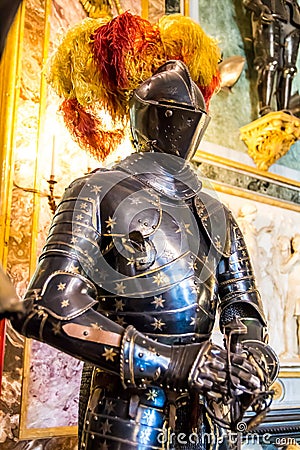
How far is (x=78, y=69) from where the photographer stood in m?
Answer: 1.69

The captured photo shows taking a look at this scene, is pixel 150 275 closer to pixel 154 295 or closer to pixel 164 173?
pixel 154 295

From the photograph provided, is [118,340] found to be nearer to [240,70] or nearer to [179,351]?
[179,351]

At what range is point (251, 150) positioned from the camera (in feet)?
10.1

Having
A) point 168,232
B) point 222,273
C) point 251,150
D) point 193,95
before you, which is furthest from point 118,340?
point 251,150

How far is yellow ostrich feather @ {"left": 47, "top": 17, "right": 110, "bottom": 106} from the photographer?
5.57 feet

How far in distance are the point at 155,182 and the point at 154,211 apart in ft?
0.40

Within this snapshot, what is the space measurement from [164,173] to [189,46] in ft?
1.71

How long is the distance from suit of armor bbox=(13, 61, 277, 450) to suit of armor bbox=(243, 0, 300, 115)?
1714 mm

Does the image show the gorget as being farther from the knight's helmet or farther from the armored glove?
the armored glove

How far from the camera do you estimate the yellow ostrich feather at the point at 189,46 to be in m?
1.78

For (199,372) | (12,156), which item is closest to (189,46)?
(12,156)

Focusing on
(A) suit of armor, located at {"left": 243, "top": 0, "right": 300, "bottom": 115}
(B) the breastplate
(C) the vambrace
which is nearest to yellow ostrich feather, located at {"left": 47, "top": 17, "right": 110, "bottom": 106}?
(B) the breastplate

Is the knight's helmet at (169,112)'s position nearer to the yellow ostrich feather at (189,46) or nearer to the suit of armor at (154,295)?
the suit of armor at (154,295)
